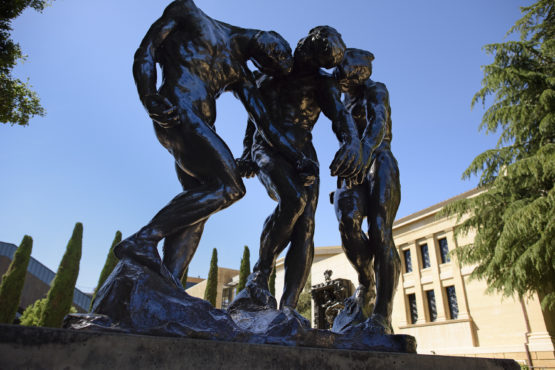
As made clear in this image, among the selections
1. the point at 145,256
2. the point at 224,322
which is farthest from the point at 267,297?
the point at 145,256

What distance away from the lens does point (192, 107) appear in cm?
257

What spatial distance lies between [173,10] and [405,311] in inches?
1052

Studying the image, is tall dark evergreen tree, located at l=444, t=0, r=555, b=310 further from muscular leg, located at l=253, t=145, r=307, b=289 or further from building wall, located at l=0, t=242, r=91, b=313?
building wall, located at l=0, t=242, r=91, b=313

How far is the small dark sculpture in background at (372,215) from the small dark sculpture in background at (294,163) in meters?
0.26

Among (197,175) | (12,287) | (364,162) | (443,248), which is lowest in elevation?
(197,175)

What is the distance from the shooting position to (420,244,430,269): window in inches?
1012

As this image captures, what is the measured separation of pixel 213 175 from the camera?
2.44 m

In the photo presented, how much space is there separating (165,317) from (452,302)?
2530 centimetres

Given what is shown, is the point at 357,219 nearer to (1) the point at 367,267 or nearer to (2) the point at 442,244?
(1) the point at 367,267

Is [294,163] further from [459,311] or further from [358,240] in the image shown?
[459,311]

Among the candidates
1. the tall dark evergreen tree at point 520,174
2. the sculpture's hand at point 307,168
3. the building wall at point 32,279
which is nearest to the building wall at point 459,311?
the tall dark evergreen tree at point 520,174

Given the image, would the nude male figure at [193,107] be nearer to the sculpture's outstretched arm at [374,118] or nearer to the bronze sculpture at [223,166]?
the bronze sculpture at [223,166]

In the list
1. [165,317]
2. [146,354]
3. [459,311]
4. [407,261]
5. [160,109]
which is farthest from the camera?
[407,261]

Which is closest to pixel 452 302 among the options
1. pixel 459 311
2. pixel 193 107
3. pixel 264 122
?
pixel 459 311
